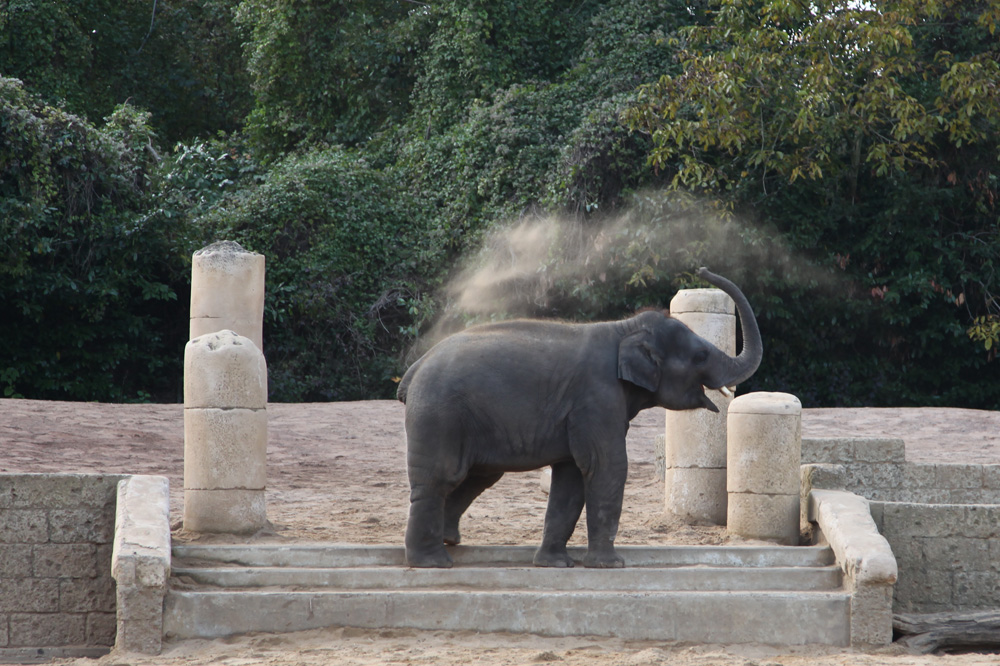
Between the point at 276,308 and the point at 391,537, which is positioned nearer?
the point at 391,537

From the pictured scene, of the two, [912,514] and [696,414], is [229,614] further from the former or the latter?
[912,514]

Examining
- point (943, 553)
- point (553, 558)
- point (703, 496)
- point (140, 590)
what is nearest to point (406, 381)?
point (553, 558)

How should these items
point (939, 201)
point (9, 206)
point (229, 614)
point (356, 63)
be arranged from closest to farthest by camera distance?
point (229, 614)
point (9, 206)
point (939, 201)
point (356, 63)

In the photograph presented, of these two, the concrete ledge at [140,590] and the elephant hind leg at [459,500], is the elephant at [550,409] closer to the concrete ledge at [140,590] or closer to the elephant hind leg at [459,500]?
the elephant hind leg at [459,500]

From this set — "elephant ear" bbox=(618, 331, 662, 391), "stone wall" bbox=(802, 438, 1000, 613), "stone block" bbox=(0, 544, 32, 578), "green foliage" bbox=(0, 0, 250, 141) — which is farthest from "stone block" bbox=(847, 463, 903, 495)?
"green foliage" bbox=(0, 0, 250, 141)

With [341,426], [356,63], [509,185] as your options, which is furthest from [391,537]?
[356,63]

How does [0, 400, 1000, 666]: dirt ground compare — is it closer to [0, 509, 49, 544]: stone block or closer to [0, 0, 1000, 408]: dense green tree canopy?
[0, 509, 49, 544]: stone block

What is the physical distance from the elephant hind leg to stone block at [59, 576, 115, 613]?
2.38m

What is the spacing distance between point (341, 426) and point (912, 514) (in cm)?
833

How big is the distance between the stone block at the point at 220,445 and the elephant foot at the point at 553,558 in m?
2.35

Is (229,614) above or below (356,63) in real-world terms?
below

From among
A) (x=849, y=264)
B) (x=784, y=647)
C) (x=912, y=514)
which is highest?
(x=849, y=264)

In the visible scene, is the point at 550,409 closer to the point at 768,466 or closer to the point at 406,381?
the point at 406,381

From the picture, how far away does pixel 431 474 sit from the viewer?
7500mm
